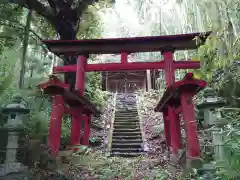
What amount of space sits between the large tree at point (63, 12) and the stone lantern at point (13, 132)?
4490mm

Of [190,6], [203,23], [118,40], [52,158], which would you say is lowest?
[52,158]

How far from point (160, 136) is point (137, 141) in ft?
3.70

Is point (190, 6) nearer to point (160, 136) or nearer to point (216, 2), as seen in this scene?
point (216, 2)

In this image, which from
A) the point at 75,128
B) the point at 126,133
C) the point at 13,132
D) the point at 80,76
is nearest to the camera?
the point at 13,132

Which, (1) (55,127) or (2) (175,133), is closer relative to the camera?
(1) (55,127)

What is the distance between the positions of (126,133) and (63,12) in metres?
4.71

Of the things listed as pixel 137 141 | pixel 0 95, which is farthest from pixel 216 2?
pixel 137 141

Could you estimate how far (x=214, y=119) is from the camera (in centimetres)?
413

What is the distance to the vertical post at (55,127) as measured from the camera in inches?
200

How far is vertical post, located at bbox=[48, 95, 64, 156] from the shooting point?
5.08 m

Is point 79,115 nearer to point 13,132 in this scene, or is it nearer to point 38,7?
point 13,132

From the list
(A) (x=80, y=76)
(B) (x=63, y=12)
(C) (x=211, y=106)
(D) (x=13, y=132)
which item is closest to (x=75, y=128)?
(A) (x=80, y=76)

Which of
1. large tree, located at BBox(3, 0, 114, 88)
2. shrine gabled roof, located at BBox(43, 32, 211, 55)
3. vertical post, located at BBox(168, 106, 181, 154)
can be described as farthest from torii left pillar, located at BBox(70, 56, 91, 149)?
vertical post, located at BBox(168, 106, 181, 154)

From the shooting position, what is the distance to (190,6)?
430 cm
